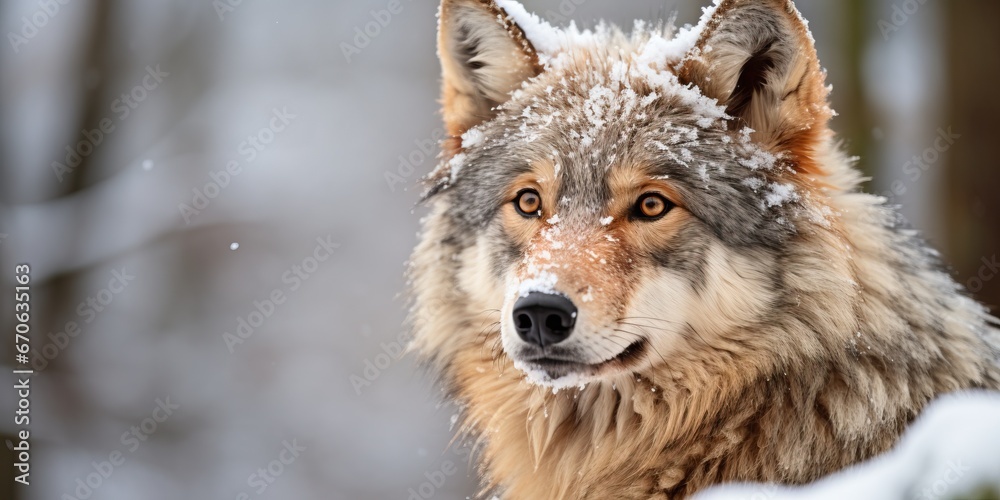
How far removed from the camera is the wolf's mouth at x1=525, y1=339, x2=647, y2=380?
2.66m

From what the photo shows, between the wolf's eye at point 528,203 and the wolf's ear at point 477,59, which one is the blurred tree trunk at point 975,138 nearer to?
the wolf's ear at point 477,59

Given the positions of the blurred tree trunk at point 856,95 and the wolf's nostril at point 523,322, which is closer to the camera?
the wolf's nostril at point 523,322

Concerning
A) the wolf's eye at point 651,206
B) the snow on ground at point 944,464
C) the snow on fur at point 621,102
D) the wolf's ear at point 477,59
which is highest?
the wolf's ear at point 477,59

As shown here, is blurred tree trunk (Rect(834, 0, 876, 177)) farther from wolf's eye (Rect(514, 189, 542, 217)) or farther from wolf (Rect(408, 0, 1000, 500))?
wolf's eye (Rect(514, 189, 542, 217))

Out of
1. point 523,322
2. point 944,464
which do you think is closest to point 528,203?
point 523,322

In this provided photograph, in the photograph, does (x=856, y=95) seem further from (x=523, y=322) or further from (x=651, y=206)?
(x=523, y=322)

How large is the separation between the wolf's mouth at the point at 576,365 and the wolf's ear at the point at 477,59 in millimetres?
1389

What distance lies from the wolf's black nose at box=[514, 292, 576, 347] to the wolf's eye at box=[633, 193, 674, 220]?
0.60m

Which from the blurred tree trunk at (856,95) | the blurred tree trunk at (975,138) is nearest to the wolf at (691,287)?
the blurred tree trunk at (975,138)

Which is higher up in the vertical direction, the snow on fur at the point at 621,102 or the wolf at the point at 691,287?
the snow on fur at the point at 621,102

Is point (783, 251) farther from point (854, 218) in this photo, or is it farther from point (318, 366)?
point (318, 366)

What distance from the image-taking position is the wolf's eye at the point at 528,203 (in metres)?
3.14

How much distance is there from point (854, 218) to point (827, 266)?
321 mm

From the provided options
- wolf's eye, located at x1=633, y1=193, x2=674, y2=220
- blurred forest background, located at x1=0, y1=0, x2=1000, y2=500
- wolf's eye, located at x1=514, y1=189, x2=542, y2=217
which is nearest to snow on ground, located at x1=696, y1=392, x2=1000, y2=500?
wolf's eye, located at x1=633, y1=193, x2=674, y2=220
